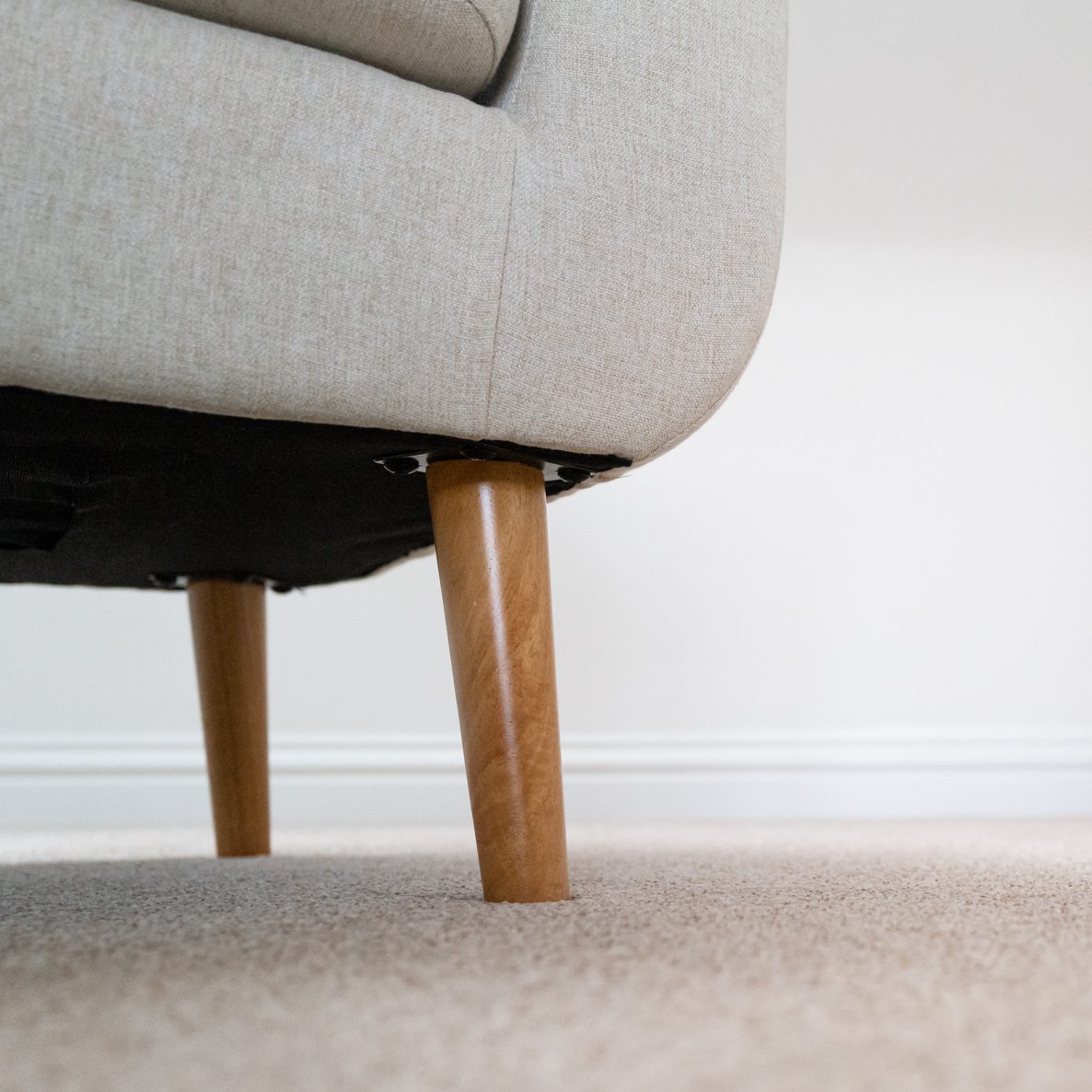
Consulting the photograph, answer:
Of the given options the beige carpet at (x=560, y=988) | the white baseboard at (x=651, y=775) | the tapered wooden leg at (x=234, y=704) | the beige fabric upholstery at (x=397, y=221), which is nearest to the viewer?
the beige carpet at (x=560, y=988)

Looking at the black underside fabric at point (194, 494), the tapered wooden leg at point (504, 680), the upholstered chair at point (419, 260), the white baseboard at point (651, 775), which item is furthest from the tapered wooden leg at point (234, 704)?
the white baseboard at point (651, 775)

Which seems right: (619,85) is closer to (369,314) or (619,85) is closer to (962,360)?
(369,314)

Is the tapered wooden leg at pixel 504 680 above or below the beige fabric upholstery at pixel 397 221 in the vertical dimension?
below

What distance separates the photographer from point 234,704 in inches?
35.8

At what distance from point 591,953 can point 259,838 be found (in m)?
0.64

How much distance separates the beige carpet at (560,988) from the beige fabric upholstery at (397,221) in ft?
0.71

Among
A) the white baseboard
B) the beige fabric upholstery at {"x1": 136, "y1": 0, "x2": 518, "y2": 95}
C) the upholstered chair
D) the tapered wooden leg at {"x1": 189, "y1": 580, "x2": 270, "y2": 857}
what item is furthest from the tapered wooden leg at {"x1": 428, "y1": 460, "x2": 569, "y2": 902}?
the white baseboard

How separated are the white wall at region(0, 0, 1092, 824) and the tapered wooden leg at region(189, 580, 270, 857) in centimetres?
59

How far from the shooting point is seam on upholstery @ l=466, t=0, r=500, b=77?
1.64 feet

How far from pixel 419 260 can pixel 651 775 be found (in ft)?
3.83

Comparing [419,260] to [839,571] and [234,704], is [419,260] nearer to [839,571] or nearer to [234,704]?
[234,704]

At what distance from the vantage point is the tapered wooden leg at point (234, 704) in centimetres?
91

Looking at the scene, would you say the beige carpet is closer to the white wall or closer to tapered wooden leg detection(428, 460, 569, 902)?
tapered wooden leg detection(428, 460, 569, 902)

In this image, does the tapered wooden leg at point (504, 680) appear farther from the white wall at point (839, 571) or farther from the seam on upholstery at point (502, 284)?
the white wall at point (839, 571)
